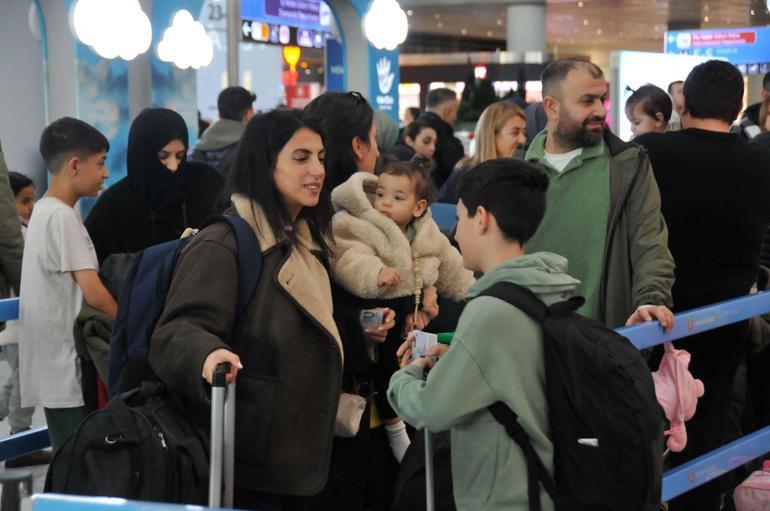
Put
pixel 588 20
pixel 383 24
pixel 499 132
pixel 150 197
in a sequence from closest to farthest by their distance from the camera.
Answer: pixel 150 197 → pixel 499 132 → pixel 383 24 → pixel 588 20

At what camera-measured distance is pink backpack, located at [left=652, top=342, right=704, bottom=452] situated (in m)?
3.17

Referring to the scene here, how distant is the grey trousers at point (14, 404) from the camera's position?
5555 millimetres

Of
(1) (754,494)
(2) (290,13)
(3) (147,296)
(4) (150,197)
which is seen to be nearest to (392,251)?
(3) (147,296)

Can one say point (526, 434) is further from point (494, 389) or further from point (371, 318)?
point (371, 318)

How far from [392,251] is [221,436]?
1131 mm

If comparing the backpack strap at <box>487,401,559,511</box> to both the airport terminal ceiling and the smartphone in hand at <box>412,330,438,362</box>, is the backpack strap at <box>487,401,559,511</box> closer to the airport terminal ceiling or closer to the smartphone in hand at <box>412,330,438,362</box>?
the smartphone in hand at <box>412,330,438,362</box>

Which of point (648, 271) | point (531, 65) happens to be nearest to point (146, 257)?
point (648, 271)

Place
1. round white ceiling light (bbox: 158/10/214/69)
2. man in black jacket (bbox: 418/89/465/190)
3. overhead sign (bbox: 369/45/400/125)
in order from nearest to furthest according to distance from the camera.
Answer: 1. man in black jacket (bbox: 418/89/465/190)
2. round white ceiling light (bbox: 158/10/214/69)
3. overhead sign (bbox: 369/45/400/125)

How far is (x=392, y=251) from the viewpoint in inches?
136

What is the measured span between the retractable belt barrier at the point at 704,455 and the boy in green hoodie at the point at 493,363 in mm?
652

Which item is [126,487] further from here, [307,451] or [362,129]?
[362,129]

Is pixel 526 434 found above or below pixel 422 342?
below

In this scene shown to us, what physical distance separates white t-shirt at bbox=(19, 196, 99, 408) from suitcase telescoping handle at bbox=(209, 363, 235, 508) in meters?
1.47

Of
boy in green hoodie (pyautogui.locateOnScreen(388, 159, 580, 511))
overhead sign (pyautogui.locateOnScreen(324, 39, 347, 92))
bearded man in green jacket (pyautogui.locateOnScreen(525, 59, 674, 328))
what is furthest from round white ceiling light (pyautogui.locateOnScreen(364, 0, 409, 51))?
boy in green hoodie (pyautogui.locateOnScreen(388, 159, 580, 511))
